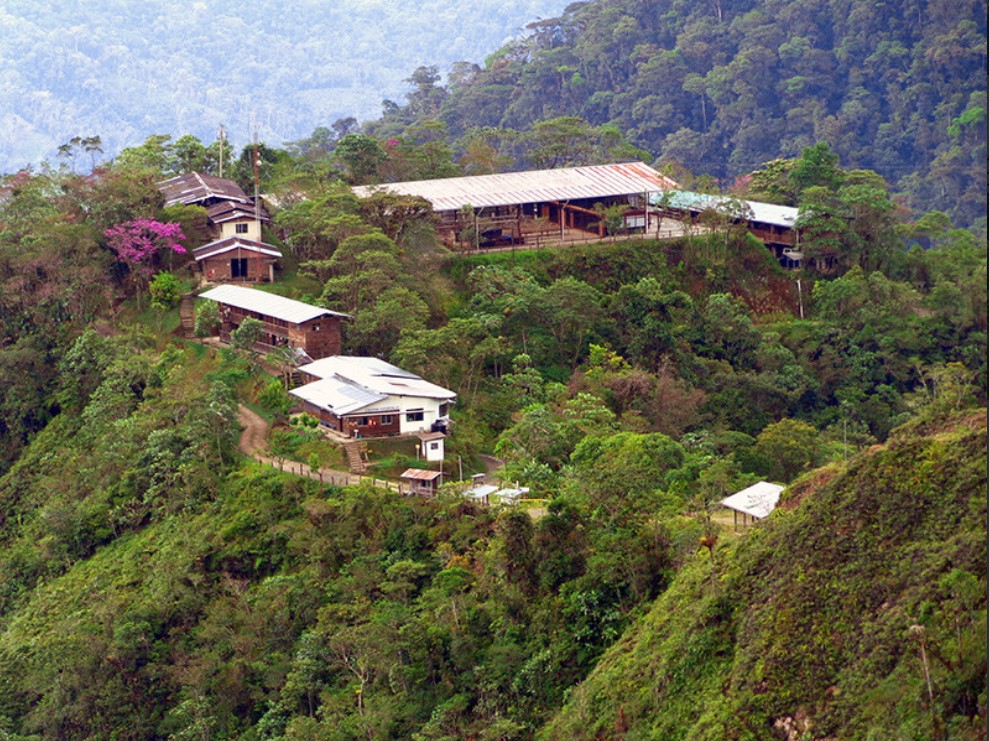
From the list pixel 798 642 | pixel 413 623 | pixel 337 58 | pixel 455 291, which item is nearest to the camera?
pixel 798 642

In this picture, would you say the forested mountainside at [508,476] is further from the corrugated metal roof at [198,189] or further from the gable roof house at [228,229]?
the corrugated metal roof at [198,189]

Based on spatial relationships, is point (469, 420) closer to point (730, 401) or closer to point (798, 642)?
point (730, 401)

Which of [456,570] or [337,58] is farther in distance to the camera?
[337,58]

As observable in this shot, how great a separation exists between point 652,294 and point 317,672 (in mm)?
18968

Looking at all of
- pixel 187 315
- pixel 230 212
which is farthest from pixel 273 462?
pixel 230 212

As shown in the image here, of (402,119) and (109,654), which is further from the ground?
(402,119)

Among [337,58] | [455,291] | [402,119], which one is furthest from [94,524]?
[337,58]

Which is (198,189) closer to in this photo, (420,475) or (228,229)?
(228,229)

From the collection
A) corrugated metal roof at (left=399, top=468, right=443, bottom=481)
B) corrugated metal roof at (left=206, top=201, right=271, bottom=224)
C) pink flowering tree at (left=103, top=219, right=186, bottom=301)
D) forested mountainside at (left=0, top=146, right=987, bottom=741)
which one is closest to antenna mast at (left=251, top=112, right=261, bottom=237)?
corrugated metal roof at (left=206, top=201, right=271, bottom=224)

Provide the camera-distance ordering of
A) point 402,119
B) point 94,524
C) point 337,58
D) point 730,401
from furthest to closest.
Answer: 1. point 337,58
2. point 402,119
3. point 730,401
4. point 94,524

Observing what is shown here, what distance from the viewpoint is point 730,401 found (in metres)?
42.4

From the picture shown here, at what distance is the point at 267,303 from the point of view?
133 feet

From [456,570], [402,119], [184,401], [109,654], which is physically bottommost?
[109,654]

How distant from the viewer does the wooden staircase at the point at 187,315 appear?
140ft
